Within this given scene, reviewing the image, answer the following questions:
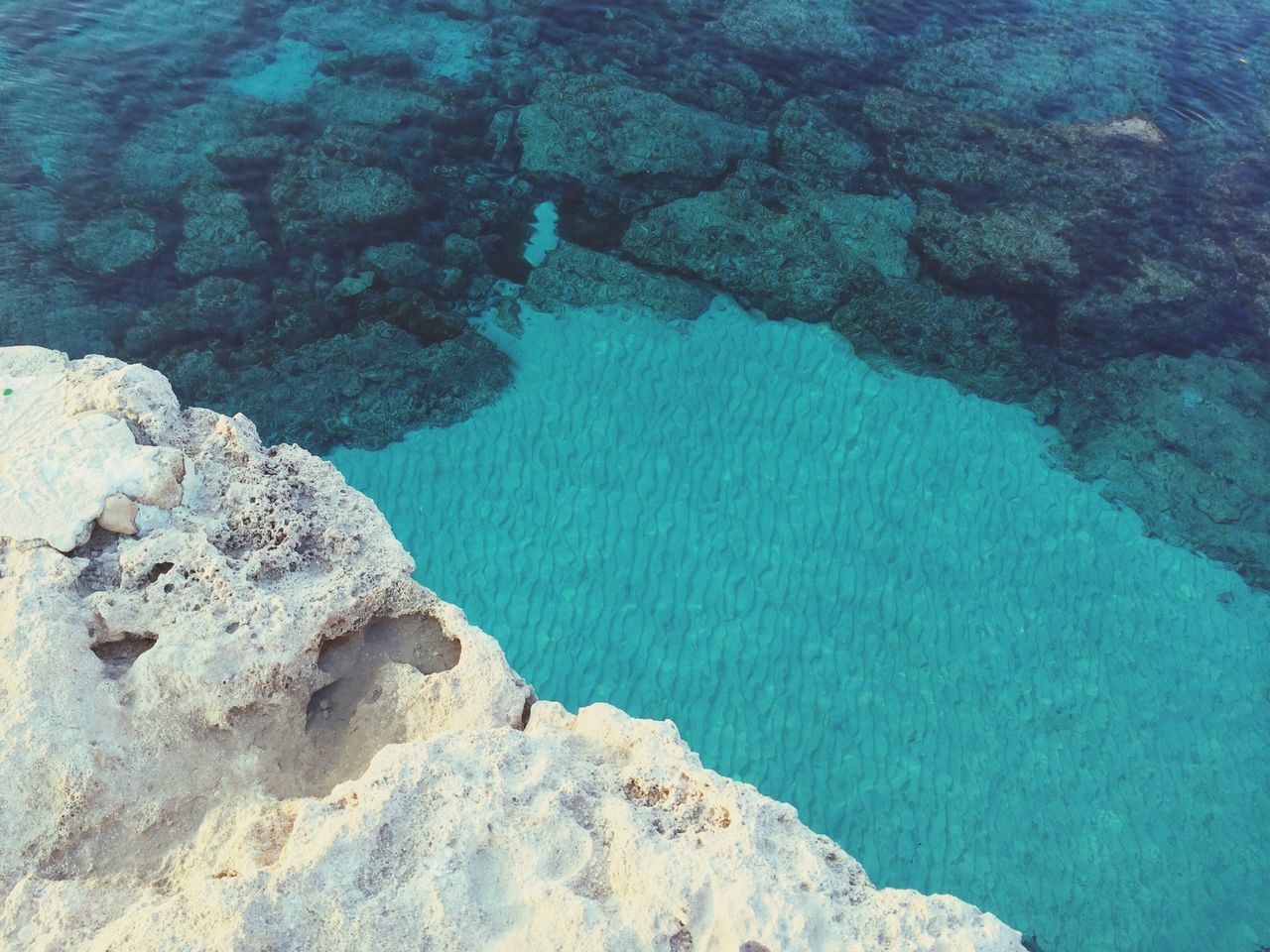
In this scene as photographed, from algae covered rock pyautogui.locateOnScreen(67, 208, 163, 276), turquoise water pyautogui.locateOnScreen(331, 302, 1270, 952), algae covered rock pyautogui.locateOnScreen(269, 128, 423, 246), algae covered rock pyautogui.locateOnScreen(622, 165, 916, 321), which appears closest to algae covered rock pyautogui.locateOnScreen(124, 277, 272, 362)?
algae covered rock pyautogui.locateOnScreen(67, 208, 163, 276)

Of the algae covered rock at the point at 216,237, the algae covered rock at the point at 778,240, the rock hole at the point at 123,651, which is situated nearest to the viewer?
the rock hole at the point at 123,651

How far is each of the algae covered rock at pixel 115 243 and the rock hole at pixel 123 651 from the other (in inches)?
215

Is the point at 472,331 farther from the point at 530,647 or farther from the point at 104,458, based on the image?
the point at 104,458

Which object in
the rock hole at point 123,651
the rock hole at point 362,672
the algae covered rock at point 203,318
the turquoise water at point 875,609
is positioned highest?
the rock hole at point 123,651

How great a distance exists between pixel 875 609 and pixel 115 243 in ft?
22.4

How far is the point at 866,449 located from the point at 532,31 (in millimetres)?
6294

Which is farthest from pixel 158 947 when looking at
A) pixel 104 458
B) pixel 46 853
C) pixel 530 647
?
pixel 530 647

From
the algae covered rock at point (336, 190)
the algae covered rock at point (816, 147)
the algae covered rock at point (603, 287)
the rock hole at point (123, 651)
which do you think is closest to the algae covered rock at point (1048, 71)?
the algae covered rock at point (816, 147)

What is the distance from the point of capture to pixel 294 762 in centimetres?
370

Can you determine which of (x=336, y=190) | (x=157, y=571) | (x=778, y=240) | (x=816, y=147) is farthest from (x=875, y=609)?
(x=336, y=190)

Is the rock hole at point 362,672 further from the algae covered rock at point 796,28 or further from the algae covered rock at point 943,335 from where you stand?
the algae covered rock at point 796,28

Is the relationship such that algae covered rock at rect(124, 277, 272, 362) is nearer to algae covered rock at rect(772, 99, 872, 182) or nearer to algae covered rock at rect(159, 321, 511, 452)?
algae covered rock at rect(159, 321, 511, 452)

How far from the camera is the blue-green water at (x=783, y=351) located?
260 inches

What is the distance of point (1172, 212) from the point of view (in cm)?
999
